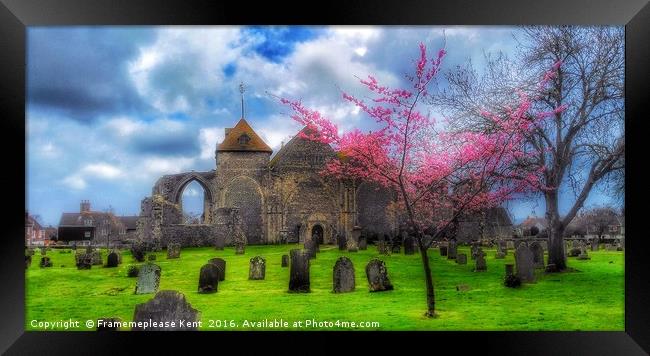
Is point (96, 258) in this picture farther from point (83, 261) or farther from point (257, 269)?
point (257, 269)

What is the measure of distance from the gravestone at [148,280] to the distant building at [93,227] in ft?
5.13

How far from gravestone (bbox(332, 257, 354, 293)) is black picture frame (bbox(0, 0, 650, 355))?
141 cm

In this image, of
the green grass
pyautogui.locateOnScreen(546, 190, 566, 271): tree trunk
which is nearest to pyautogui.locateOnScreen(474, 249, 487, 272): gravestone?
the green grass

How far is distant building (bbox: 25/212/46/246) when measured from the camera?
29.8 ft

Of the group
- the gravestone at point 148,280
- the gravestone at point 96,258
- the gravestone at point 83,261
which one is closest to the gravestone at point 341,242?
the gravestone at point 148,280

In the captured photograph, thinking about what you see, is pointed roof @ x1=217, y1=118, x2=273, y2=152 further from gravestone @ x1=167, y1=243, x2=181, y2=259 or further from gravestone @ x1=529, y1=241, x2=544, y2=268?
gravestone @ x1=529, y1=241, x2=544, y2=268

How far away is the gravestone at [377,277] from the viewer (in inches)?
365

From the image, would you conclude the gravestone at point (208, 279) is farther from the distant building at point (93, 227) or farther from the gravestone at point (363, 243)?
the gravestone at point (363, 243)

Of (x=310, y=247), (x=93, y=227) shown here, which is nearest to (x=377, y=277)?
(x=310, y=247)

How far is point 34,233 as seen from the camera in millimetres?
9711

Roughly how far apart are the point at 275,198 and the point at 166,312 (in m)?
7.18
